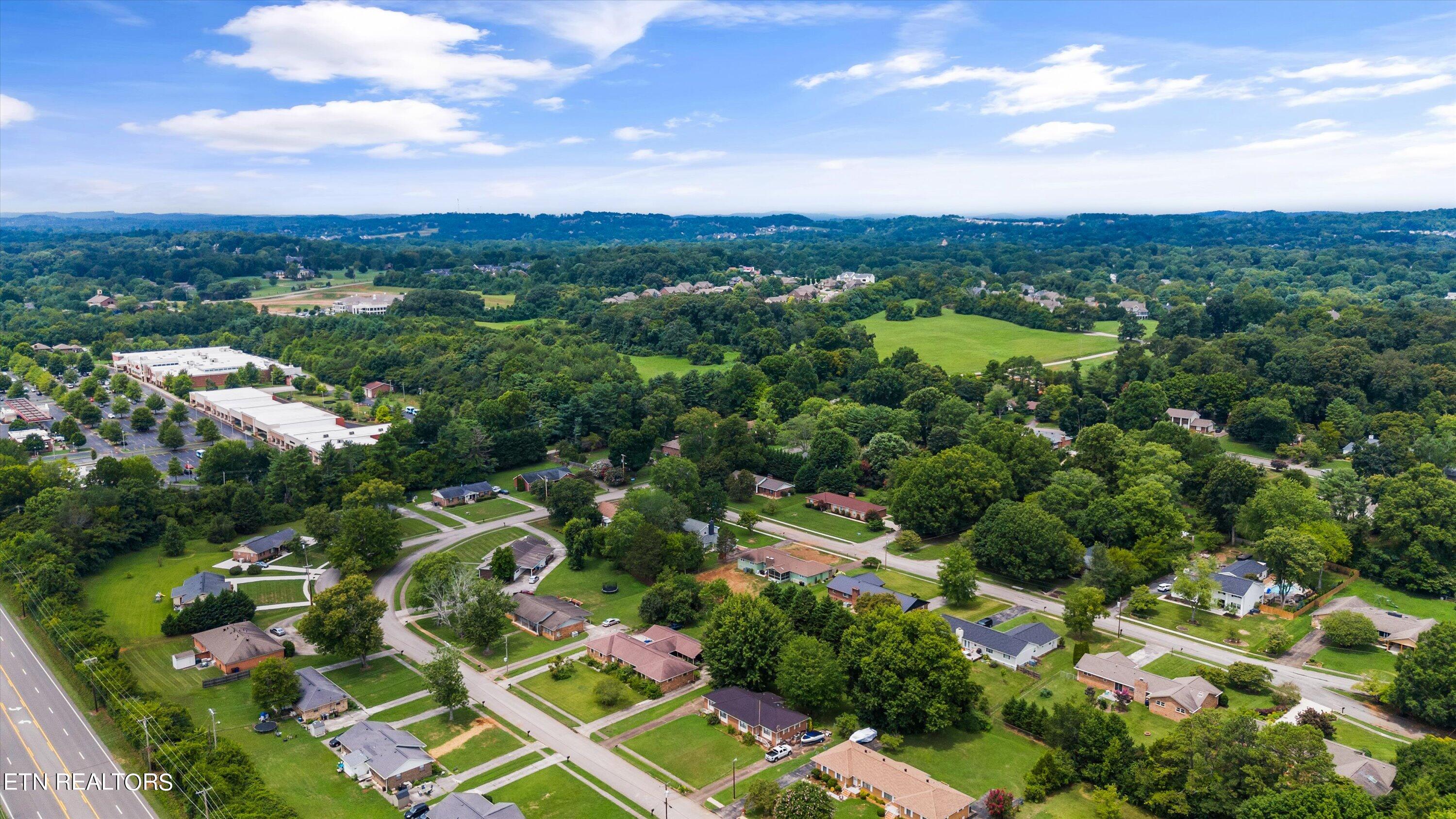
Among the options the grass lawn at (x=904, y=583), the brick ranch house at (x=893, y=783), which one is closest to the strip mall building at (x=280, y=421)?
the grass lawn at (x=904, y=583)

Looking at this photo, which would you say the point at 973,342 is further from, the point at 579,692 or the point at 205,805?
the point at 205,805

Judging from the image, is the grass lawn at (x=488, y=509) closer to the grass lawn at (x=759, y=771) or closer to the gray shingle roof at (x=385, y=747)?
the gray shingle roof at (x=385, y=747)

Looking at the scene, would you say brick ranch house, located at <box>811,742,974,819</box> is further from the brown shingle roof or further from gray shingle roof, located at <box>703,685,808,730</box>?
the brown shingle roof

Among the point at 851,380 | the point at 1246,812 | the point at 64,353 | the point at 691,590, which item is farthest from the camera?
the point at 64,353

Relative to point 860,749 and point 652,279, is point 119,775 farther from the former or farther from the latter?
point 652,279

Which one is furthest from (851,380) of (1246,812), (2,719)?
(2,719)

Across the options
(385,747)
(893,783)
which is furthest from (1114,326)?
(385,747)
